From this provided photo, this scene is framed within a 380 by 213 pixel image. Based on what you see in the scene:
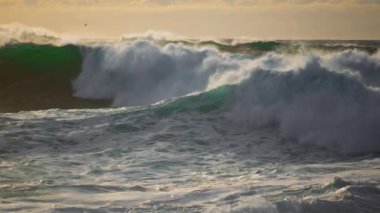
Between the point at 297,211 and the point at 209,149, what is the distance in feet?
14.1

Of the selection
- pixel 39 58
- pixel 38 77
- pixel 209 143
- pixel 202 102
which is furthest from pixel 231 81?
pixel 39 58

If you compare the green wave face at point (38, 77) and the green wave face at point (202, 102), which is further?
the green wave face at point (38, 77)

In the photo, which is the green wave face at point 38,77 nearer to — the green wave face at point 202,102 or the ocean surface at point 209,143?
the ocean surface at point 209,143

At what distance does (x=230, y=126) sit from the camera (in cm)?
1223

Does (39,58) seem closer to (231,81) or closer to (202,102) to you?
(231,81)

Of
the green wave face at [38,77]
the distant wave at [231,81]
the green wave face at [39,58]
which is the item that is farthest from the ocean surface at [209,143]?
the green wave face at [39,58]

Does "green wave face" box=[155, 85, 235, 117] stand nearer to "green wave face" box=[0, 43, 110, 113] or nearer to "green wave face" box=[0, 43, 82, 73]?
"green wave face" box=[0, 43, 110, 113]

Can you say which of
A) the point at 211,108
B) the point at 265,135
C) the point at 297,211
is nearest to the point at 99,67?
the point at 211,108

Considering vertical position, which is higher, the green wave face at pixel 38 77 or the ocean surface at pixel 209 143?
the green wave face at pixel 38 77

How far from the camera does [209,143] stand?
11.0 metres

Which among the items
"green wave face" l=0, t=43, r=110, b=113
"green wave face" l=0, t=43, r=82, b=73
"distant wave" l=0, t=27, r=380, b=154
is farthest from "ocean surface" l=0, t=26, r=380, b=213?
"green wave face" l=0, t=43, r=82, b=73

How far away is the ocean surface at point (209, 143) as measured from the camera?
694 cm

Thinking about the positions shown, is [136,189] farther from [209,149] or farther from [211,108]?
[211,108]

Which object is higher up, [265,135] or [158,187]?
[265,135]
